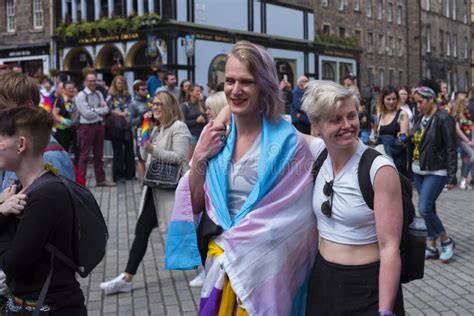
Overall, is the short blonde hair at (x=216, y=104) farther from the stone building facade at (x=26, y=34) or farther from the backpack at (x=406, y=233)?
the stone building facade at (x=26, y=34)

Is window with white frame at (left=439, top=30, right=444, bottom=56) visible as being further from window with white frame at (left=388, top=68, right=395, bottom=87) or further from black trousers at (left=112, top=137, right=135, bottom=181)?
black trousers at (left=112, top=137, right=135, bottom=181)

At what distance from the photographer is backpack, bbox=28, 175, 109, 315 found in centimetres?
271

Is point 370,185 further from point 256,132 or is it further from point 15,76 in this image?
point 15,76

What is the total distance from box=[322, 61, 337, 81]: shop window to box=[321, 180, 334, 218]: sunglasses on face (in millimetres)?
33774

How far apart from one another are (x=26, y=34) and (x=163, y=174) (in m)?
28.1

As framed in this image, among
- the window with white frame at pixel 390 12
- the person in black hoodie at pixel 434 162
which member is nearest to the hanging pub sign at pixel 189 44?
the person in black hoodie at pixel 434 162

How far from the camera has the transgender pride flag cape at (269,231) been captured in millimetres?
2758

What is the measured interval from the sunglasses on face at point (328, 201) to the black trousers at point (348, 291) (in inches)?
9.4

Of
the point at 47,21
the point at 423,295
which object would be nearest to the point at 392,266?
the point at 423,295

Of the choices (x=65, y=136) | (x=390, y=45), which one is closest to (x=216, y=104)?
(x=65, y=136)

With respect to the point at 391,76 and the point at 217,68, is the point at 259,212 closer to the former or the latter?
the point at 217,68

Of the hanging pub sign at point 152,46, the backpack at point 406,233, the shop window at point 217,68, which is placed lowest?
the backpack at point 406,233

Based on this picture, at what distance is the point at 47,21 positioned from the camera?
98.7 ft

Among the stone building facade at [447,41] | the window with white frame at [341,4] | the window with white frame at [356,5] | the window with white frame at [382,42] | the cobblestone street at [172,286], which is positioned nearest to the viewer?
the cobblestone street at [172,286]
